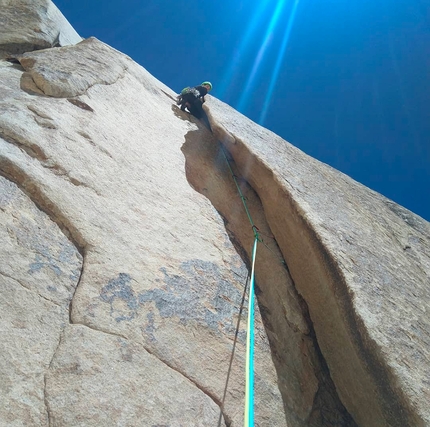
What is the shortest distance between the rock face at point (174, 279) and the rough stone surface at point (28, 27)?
9.68 feet

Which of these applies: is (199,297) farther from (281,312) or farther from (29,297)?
(29,297)

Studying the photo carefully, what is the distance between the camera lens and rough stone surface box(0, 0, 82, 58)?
767cm

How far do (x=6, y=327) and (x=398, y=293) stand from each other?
3188mm

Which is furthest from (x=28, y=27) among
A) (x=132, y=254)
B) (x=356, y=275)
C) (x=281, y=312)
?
(x=356, y=275)

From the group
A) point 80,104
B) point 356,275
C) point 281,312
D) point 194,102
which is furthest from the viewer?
point 194,102

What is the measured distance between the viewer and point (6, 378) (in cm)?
197

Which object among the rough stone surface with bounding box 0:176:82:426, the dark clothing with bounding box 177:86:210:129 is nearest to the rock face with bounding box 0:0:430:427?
the rough stone surface with bounding box 0:176:82:426

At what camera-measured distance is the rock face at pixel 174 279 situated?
2.29 m

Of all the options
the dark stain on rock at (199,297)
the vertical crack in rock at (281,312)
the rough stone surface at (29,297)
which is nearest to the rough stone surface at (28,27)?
the vertical crack in rock at (281,312)

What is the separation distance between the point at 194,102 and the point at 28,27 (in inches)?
171

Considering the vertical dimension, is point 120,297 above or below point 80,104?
below

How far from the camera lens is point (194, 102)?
711 cm

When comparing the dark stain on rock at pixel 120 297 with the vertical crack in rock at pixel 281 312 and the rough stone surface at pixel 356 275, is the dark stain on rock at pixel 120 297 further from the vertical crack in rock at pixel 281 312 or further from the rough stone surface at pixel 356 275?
the rough stone surface at pixel 356 275

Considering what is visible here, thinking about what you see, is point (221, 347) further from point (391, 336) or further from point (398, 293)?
point (398, 293)
